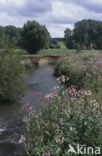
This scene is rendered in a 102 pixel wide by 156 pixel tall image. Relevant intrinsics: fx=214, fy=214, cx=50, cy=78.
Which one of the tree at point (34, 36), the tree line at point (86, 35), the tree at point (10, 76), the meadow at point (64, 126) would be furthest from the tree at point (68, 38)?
the meadow at point (64, 126)

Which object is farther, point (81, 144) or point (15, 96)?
point (15, 96)

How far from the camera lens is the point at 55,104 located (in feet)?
14.1

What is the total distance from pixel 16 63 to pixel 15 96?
1706 millimetres

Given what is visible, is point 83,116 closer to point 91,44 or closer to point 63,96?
point 63,96

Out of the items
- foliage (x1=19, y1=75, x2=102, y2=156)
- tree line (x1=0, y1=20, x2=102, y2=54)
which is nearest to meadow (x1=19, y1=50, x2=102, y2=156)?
foliage (x1=19, y1=75, x2=102, y2=156)

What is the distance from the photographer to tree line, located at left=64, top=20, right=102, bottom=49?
258 feet

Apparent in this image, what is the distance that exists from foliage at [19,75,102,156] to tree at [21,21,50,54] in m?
41.7

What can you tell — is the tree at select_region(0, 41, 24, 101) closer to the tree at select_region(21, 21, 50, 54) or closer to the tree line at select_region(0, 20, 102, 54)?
the tree at select_region(21, 21, 50, 54)

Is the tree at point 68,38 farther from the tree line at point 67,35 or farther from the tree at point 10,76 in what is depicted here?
the tree at point 10,76

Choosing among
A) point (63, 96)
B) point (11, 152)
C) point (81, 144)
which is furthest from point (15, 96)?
point (81, 144)

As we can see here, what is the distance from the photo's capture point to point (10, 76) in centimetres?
1066

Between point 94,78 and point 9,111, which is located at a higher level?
point 94,78

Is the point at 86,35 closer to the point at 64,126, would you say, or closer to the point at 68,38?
the point at 68,38

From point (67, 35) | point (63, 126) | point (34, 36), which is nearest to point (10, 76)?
point (63, 126)
